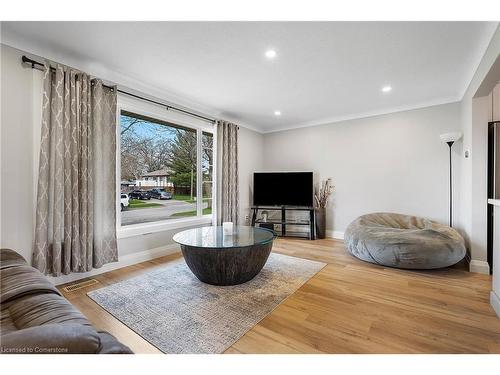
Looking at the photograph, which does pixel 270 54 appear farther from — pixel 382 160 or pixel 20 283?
pixel 382 160

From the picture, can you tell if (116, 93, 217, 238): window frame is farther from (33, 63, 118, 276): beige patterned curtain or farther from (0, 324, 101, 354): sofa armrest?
(0, 324, 101, 354): sofa armrest

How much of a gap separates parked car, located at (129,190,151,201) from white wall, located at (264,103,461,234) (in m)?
2.92

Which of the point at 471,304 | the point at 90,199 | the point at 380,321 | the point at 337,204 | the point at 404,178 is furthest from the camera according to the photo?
the point at 337,204

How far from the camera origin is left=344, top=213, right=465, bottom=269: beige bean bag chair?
2.66 m

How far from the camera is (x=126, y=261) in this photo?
116 inches

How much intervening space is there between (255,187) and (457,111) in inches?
136

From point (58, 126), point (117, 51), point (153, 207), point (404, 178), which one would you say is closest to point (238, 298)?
point (153, 207)

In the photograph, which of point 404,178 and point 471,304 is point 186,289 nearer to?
point 471,304

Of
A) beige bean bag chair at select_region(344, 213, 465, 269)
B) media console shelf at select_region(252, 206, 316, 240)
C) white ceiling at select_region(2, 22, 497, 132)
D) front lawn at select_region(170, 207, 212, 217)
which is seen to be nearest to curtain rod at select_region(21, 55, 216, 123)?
white ceiling at select_region(2, 22, 497, 132)

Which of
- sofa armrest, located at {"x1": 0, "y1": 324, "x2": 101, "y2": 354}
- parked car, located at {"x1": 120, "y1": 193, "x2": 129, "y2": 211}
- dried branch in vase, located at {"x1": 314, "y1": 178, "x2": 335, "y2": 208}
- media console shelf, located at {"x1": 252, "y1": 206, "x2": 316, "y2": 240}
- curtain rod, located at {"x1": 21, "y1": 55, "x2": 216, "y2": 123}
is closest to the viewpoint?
sofa armrest, located at {"x1": 0, "y1": 324, "x2": 101, "y2": 354}

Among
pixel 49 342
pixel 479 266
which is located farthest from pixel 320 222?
pixel 49 342

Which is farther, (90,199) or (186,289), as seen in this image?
(90,199)
